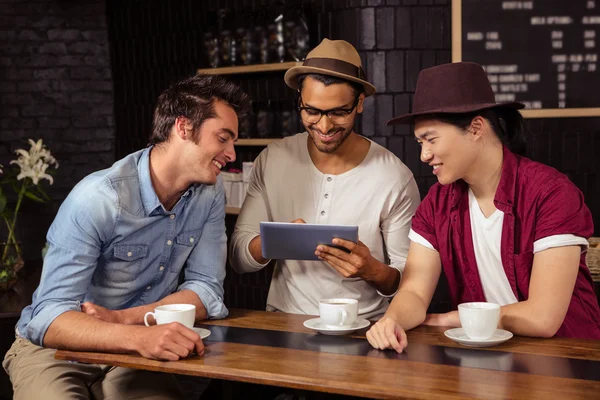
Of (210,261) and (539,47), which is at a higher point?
(539,47)

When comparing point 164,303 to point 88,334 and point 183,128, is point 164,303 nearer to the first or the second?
point 88,334

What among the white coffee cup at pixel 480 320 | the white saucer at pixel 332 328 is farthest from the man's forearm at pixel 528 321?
the white saucer at pixel 332 328

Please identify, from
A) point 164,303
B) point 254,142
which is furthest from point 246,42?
point 164,303

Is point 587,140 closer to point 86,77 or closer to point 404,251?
point 404,251

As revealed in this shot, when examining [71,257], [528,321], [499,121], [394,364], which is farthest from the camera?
[499,121]

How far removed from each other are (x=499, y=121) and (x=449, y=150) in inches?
9.4

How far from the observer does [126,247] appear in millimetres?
2588

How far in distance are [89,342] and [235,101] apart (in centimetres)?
97

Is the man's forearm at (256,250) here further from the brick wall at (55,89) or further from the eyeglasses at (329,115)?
the brick wall at (55,89)

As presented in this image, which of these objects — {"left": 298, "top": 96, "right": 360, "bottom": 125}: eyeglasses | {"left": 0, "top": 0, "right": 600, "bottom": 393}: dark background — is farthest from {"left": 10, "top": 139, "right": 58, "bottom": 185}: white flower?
{"left": 298, "top": 96, "right": 360, "bottom": 125}: eyeglasses

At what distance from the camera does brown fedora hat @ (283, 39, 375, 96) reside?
2.97m

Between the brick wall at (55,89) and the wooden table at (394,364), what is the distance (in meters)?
4.25

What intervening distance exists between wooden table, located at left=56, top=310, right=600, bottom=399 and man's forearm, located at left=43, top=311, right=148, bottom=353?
25 mm

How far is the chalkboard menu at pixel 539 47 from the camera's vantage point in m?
4.74
